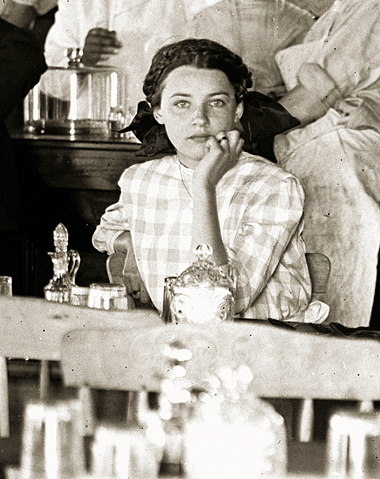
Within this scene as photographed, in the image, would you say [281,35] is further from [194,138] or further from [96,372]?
[96,372]

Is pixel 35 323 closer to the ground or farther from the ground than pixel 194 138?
closer to the ground

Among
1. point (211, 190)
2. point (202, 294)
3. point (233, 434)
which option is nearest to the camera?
point (202, 294)

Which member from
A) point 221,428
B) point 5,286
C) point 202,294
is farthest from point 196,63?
point 221,428

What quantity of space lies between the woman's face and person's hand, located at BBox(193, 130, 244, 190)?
0.02 meters

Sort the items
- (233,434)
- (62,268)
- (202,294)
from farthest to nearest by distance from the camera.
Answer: (62,268)
(233,434)
(202,294)

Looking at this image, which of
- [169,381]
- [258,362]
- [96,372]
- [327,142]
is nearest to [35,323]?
[96,372]

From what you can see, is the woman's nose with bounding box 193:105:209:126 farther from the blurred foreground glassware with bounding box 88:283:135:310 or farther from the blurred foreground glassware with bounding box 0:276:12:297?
the blurred foreground glassware with bounding box 0:276:12:297

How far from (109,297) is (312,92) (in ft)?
2.64

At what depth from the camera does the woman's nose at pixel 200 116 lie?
2.40 m

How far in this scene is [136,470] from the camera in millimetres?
2316

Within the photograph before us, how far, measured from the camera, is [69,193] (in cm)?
254

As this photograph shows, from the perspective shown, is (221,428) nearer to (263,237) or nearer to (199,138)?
(263,237)

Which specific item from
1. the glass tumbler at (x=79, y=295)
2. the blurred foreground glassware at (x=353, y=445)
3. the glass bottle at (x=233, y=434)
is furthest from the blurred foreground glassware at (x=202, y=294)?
the blurred foreground glassware at (x=353, y=445)

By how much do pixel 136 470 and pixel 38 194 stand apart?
0.81 m
